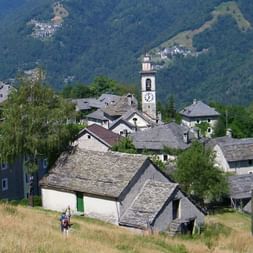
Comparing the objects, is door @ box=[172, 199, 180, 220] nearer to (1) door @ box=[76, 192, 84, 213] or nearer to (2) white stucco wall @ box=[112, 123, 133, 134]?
(1) door @ box=[76, 192, 84, 213]

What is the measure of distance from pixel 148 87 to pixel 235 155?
1153 inches

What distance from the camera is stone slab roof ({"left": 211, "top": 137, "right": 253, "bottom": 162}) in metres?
73.1

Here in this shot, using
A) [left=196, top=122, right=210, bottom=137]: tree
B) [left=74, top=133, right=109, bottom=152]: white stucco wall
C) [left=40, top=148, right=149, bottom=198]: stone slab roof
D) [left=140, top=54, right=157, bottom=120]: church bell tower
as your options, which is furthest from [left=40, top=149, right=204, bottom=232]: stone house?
[left=196, top=122, right=210, bottom=137]: tree

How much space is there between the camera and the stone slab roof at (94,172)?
3928cm

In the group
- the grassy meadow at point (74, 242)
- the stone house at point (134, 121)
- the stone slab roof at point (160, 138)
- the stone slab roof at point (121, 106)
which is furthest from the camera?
the stone slab roof at point (121, 106)

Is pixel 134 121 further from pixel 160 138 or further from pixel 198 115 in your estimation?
pixel 198 115

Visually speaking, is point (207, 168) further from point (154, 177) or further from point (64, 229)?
point (64, 229)

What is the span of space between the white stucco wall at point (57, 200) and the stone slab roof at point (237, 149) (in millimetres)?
33197

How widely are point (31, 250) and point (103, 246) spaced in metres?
5.15

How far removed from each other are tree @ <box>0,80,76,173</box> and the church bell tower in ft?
180

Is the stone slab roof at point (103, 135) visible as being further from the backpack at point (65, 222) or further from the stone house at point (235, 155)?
the backpack at point (65, 222)

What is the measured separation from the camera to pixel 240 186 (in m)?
58.3

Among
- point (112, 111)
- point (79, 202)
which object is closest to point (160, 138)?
point (112, 111)

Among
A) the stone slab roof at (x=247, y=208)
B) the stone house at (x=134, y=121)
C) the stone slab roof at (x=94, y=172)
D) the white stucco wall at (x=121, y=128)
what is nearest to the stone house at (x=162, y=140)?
the white stucco wall at (x=121, y=128)
